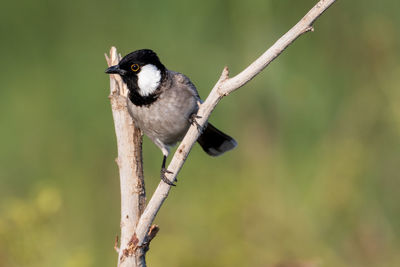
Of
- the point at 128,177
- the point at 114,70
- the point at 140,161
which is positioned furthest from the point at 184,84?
the point at 128,177

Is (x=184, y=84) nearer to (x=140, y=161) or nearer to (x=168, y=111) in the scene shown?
(x=168, y=111)

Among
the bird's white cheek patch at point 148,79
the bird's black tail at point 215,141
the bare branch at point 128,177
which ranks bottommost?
the bare branch at point 128,177

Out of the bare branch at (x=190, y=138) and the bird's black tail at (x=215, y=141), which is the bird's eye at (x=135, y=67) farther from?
the bare branch at (x=190, y=138)

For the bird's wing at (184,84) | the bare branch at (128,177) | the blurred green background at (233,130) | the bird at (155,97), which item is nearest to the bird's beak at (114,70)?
the bird at (155,97)

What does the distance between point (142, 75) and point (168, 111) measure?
275 millimetres

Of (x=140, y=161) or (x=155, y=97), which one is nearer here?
(x=140, y=161)

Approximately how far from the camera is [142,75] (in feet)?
13.6

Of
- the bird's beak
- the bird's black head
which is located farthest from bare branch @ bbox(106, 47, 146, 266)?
the bird's black head

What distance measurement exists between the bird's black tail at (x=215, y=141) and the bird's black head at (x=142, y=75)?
60cm

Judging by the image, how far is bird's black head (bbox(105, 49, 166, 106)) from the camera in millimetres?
4102

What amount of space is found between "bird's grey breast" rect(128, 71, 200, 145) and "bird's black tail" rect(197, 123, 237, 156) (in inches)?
17.2

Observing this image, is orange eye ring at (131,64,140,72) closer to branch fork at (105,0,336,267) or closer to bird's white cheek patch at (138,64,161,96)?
bird's white cheek patch at (138,64,161,96)

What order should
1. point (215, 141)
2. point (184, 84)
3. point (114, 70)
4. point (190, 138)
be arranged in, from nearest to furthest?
point (190, 138)
point (114, 70)
point (184, 84)
point (215, 141)

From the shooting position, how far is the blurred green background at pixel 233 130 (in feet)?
15.7
